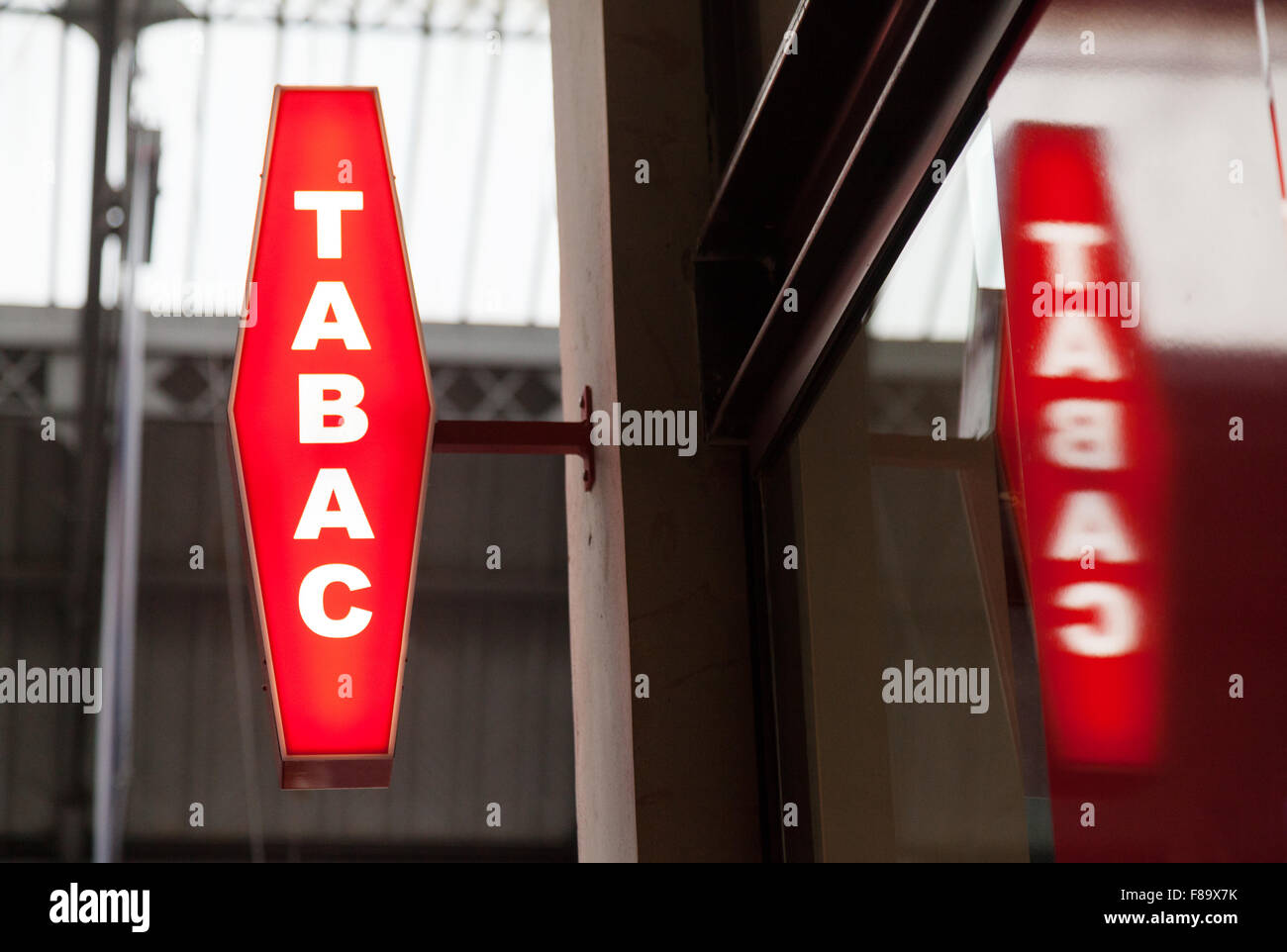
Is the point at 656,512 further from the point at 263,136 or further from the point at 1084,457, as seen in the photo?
the point at 263,136

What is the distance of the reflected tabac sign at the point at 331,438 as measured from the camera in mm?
3355

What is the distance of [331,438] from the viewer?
3516 millimetres

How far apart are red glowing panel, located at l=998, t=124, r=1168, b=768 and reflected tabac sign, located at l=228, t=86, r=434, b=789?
1.80 m

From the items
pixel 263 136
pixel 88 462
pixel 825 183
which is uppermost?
pixel 263 136

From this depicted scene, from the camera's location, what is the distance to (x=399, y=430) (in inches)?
140

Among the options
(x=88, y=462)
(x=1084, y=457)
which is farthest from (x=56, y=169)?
(x=1084, y=457)

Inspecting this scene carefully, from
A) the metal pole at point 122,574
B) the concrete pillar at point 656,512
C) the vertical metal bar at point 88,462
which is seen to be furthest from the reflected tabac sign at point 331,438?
the metal pole at point 122,574

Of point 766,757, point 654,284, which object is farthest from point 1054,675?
point 654,284

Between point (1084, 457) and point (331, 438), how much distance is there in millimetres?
2109

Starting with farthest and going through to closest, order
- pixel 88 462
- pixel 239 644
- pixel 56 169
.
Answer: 1. pixel 239 644
2. pixel 88 462
3. pixel 56 169

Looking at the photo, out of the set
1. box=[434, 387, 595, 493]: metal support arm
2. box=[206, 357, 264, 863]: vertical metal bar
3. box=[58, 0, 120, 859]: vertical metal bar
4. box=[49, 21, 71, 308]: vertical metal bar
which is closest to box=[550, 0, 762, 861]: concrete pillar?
box=[434, 387, 595, 493]: metal support arm

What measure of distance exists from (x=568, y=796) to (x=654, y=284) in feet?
A: 34.6

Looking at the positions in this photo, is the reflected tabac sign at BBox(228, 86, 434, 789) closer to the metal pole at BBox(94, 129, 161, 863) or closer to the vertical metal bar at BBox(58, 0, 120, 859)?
the vertical metal bar at BBox(58, 0, 120, 859)

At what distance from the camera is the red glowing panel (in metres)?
1.84
